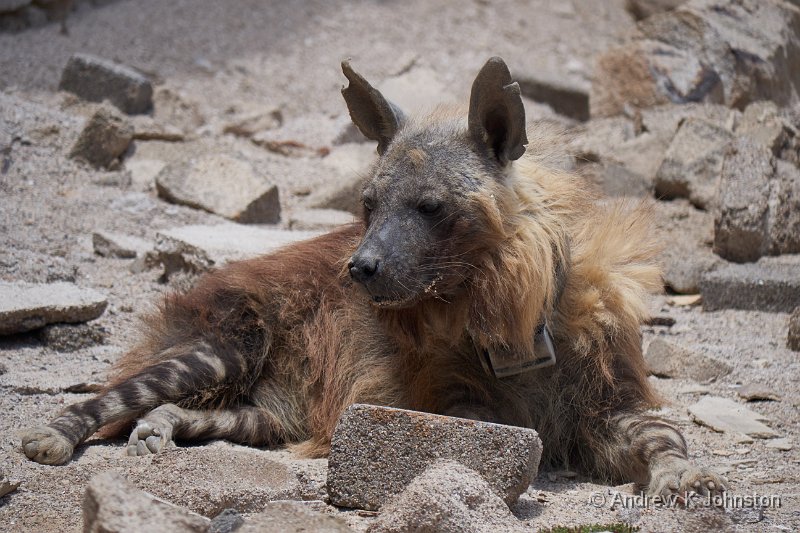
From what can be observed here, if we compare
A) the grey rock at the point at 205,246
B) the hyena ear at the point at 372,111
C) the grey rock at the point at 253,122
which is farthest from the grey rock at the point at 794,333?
the grey rock at the point at 253,122

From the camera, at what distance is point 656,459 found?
4055 millimetres

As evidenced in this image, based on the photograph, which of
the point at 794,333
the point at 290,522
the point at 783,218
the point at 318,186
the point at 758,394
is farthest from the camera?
the point at 318,186

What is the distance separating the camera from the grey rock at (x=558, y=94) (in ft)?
34.2

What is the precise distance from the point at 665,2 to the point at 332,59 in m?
3.74

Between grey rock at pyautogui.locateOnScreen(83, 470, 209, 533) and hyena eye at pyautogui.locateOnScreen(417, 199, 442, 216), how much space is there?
1.66 meters

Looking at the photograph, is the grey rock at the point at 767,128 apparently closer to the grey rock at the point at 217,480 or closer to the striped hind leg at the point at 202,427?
the striped hind leg at the point at 202,427

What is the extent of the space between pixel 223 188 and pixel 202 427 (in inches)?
120

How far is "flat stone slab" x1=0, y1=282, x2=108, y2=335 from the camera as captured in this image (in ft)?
17.7

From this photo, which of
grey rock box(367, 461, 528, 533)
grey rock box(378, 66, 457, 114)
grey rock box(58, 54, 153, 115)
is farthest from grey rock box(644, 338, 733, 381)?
grey rock box(58, 54, 153, 115)

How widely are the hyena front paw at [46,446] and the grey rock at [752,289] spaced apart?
4107 millimetres

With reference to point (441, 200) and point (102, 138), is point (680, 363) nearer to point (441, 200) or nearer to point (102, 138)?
point (441, 200)

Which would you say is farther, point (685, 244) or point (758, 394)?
point (685, 244)

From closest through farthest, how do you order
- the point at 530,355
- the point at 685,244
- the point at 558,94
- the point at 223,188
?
the point at 530,355, the point at 685,244, the point at 223,188, the point at 558,94

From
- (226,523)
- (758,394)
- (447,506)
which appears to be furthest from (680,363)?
(226,523)
